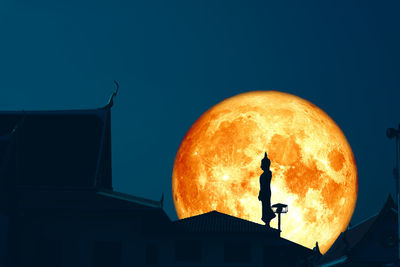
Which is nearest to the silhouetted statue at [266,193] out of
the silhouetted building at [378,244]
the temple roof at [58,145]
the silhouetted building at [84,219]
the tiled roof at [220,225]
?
the tiled roof at [220,225]

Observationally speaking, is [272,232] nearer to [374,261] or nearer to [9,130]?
[374,261]

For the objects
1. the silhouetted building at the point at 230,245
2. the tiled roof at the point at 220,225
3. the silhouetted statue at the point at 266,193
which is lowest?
the silhouetted building at the point at 230,245

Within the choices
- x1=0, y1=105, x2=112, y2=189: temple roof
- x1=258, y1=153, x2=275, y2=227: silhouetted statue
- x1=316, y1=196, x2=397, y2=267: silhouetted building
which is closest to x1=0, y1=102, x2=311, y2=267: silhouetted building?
x1=0, y1=105, x2=112, y2=189: temple roof

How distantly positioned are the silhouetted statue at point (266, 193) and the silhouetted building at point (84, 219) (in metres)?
2.24

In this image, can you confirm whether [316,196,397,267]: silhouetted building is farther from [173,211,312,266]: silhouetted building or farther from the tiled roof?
the tiled roof

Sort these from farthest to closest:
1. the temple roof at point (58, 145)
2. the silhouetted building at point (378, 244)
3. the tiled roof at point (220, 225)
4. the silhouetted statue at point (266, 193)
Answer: the silhouetted building at point (378, 244)
the silhouetted statue at point (266, 193)
the tiled roof at point (220, 225)
the temple roof at point (58, 145)

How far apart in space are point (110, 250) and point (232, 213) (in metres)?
11.9

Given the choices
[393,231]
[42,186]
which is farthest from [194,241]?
[393,231]

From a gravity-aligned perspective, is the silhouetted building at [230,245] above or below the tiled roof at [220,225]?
below

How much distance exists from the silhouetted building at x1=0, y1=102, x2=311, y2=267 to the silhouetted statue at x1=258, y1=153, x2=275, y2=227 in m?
2.24

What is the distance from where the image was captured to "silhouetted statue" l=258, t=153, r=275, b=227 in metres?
39.6

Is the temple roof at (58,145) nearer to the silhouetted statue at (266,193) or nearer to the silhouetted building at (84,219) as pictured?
the silhouetted building at (84,219)

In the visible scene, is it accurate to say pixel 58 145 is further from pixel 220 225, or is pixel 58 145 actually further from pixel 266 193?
pixel 266 193

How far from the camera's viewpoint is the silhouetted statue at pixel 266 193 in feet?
130
